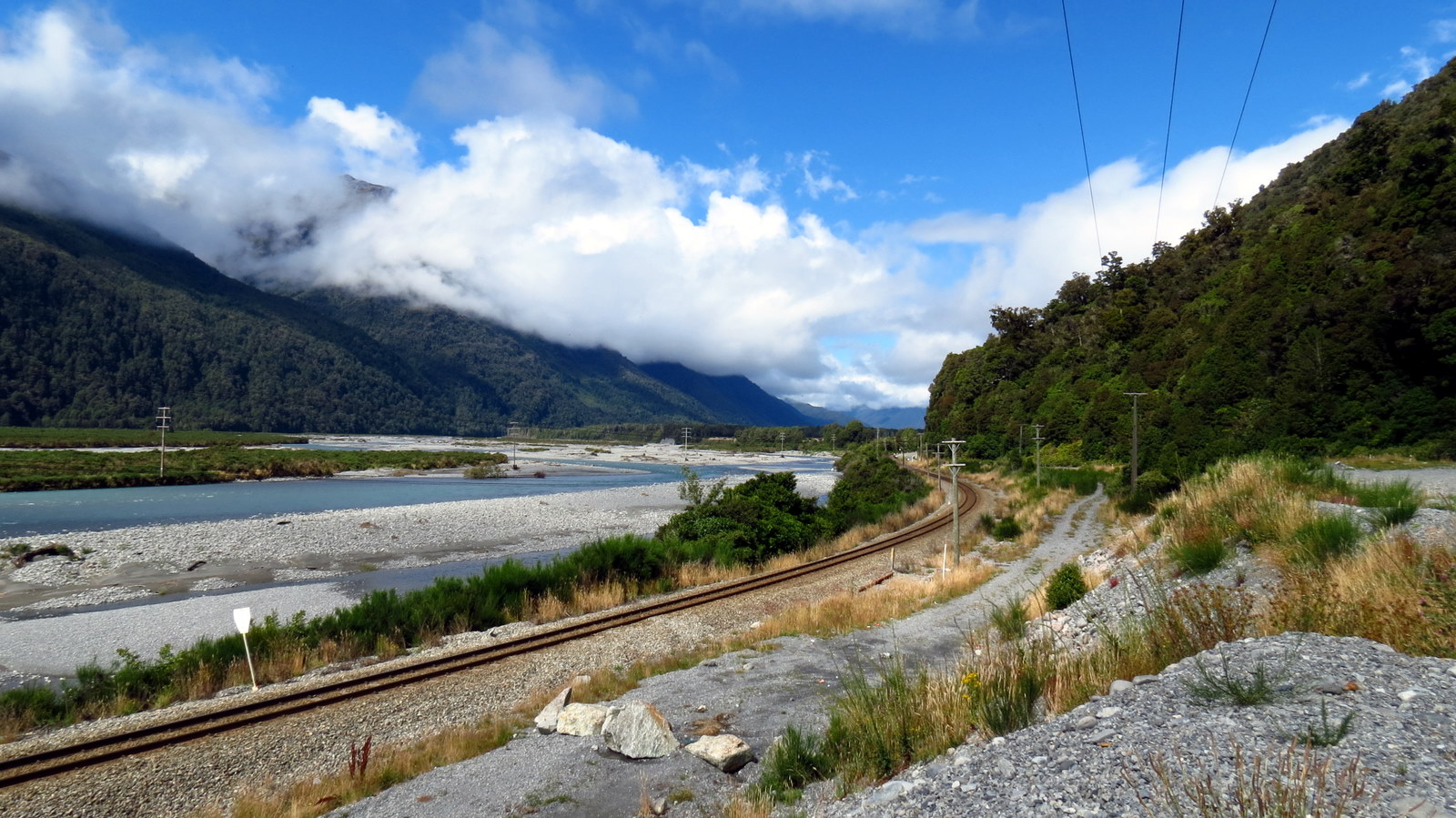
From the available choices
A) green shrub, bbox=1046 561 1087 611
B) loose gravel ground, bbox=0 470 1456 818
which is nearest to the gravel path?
loose gravel ground, bbox=0 470 1456 818

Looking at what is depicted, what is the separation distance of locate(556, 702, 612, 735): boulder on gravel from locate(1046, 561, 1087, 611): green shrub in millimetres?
8736

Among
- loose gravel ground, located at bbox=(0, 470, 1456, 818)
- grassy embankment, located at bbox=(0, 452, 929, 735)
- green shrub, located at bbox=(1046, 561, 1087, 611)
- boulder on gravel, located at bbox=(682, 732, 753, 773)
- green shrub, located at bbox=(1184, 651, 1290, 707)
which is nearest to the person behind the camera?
loose gravel ground, located at bbox=(0, 470, 1456, 818)

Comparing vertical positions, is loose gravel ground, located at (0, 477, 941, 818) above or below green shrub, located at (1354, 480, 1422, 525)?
below

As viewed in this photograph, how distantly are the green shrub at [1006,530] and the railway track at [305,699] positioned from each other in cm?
1594

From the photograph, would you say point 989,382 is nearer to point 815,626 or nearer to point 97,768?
point 815,626

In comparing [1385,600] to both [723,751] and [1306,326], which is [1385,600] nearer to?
[723,751]

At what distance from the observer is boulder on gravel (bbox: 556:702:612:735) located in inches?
324

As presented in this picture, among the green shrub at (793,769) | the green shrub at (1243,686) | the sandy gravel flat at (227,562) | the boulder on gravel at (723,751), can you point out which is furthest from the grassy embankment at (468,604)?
the green shrub at (1243,686)

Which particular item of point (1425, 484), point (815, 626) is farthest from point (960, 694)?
point (1425, 484)

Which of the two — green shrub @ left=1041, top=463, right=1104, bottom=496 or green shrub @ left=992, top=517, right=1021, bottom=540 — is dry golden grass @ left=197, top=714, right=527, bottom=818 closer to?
green shrub @ left=992, top=517, right=1021, bottom=540

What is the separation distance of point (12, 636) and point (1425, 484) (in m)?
34.9

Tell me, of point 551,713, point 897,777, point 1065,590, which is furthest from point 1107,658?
point 1065,590

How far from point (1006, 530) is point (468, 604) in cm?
2315

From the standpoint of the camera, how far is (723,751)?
709 centimetres
